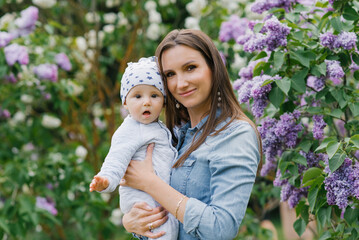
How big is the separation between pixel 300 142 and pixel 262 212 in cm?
160

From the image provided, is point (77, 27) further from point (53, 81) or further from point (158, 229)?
point (158, 229)

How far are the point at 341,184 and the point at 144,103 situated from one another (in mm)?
824

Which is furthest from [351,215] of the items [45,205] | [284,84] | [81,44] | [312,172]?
[81,44]

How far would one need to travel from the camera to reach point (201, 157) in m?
1.56

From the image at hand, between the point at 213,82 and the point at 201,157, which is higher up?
the point at 213,82

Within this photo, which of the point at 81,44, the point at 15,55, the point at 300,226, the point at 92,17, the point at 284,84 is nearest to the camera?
the point at 284,84

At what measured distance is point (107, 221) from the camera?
154 inches

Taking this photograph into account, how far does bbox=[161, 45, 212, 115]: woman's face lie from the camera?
1.64m

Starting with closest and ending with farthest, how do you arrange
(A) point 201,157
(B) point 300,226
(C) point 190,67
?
(A) point 201,157
(C) point 190,67
(B) point 300,226

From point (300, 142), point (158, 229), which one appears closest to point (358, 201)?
point (300, 142)

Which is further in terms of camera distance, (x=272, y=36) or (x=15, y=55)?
(x=15, y=55)

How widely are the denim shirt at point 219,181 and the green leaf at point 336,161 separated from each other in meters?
0.39

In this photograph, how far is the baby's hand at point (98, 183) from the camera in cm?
147

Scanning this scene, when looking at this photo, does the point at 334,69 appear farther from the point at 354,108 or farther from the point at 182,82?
the point at 182,82
